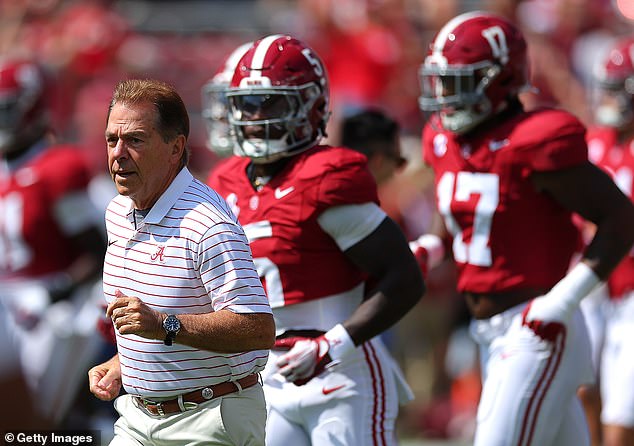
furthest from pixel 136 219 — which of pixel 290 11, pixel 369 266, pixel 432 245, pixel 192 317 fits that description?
pixel 290 11

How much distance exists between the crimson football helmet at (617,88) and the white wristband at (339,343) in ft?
9.56

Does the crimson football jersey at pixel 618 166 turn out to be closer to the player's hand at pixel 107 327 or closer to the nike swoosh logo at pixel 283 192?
the nike swoosh logo at pixel 283 192

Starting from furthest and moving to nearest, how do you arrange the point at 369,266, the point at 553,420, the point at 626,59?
the point at 626,59 → the point at 553,420 → the point at 369,266

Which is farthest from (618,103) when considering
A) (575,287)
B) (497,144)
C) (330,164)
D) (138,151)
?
(138,151)

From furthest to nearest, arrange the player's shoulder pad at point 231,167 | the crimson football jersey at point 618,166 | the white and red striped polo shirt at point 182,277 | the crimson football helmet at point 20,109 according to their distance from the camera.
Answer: the crimson football helmet at point 20,109 → the crimson football jersey at point 618,166 → the player's shoulder pad at point 231,167 → the white and red striped polo shirt at point 182,277

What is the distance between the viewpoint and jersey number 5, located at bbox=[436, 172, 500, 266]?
4.91 metres

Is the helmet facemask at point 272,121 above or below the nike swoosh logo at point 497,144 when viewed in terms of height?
above

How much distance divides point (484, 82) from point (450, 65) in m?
0.14

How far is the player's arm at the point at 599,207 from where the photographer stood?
15.5ft

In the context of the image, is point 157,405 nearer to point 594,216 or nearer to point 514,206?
point 514,206

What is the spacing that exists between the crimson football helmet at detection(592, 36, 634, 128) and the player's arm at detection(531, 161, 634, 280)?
6.79 ft

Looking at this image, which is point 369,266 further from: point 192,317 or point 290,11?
point 290,11

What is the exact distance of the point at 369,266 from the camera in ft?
14.6

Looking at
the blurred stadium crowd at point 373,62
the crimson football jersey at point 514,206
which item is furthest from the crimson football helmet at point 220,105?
the crimson football jersey at point 514,206
